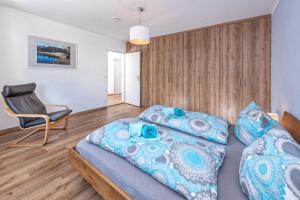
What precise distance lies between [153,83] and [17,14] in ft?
11.7

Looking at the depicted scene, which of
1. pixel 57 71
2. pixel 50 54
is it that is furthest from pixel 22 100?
pixel 50 54

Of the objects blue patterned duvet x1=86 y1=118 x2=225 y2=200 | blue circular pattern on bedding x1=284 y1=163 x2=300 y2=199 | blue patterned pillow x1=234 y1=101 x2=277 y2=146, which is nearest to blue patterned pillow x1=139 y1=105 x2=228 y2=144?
blue patterned pillow x1=234 y1=101 x2=277 y2=146

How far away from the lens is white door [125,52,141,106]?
5629 millimetres

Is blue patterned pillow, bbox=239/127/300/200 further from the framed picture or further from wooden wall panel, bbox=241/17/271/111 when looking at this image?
the framed picture

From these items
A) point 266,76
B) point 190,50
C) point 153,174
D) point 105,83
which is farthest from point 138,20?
point 153,174

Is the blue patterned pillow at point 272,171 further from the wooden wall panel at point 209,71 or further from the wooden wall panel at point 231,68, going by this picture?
the wooden wall panel at point 209,71

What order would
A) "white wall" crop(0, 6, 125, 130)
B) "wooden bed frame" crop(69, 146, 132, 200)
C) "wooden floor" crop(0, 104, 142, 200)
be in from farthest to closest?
"white wall" crop(0, 6, 125, 130), "wooden floor" crop(0, 104, 142, 200), "wooden bed frame" crop(69, 146, 132, 200)

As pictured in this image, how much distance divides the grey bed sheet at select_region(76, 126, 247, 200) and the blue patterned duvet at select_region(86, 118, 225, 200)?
1.6 inches

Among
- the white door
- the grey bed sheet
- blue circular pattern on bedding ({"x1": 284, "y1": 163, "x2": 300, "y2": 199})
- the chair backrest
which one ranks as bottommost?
the grey bed sheet

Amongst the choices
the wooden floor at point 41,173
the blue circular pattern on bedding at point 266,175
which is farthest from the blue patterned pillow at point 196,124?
the wooden floor at point 41,173

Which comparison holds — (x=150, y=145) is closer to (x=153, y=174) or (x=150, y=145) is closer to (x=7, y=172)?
(x=153, y=174)

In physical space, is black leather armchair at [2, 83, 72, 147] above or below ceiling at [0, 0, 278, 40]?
below

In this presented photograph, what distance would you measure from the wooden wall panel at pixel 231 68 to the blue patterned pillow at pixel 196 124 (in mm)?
2075

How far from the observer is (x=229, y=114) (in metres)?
3.86
